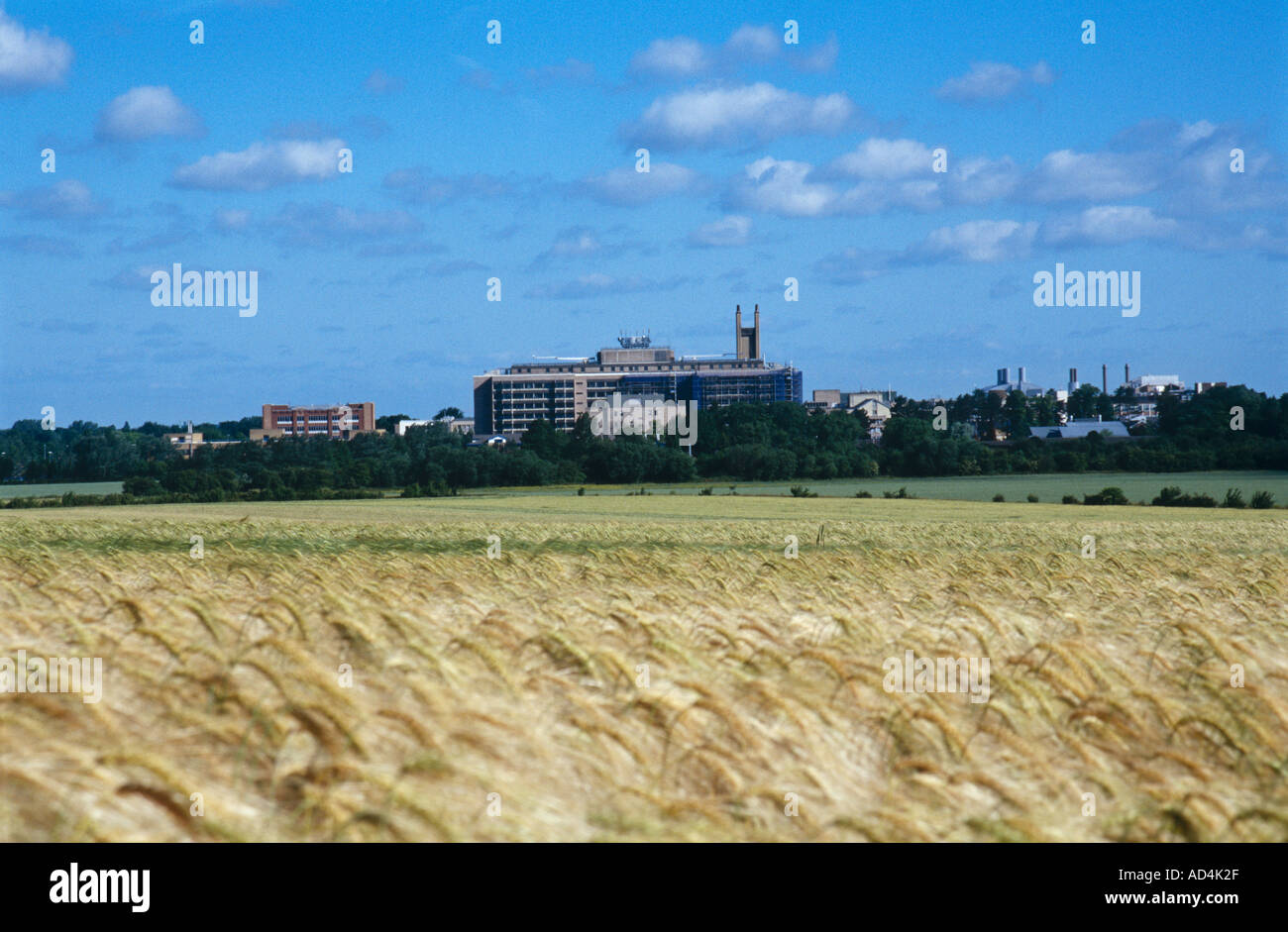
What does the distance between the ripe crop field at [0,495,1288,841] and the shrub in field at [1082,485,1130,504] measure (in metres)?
91.2

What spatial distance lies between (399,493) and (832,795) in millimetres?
115178

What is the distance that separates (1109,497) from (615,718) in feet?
330

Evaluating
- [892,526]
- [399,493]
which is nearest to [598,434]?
[399,493]

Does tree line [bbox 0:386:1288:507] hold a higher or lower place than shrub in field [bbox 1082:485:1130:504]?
higher

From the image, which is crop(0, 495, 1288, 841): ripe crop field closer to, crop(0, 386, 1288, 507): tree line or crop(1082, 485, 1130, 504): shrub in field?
crop(1082, 485, 1130, 504): shrub in field

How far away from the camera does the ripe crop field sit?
552 cm

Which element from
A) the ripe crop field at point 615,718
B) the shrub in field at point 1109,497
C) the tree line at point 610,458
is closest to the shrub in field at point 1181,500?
the shrub in field at point 1109,497

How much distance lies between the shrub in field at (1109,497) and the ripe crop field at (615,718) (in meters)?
91.2

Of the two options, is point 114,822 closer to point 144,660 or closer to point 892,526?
point 144,660

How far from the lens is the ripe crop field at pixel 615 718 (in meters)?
5.52
